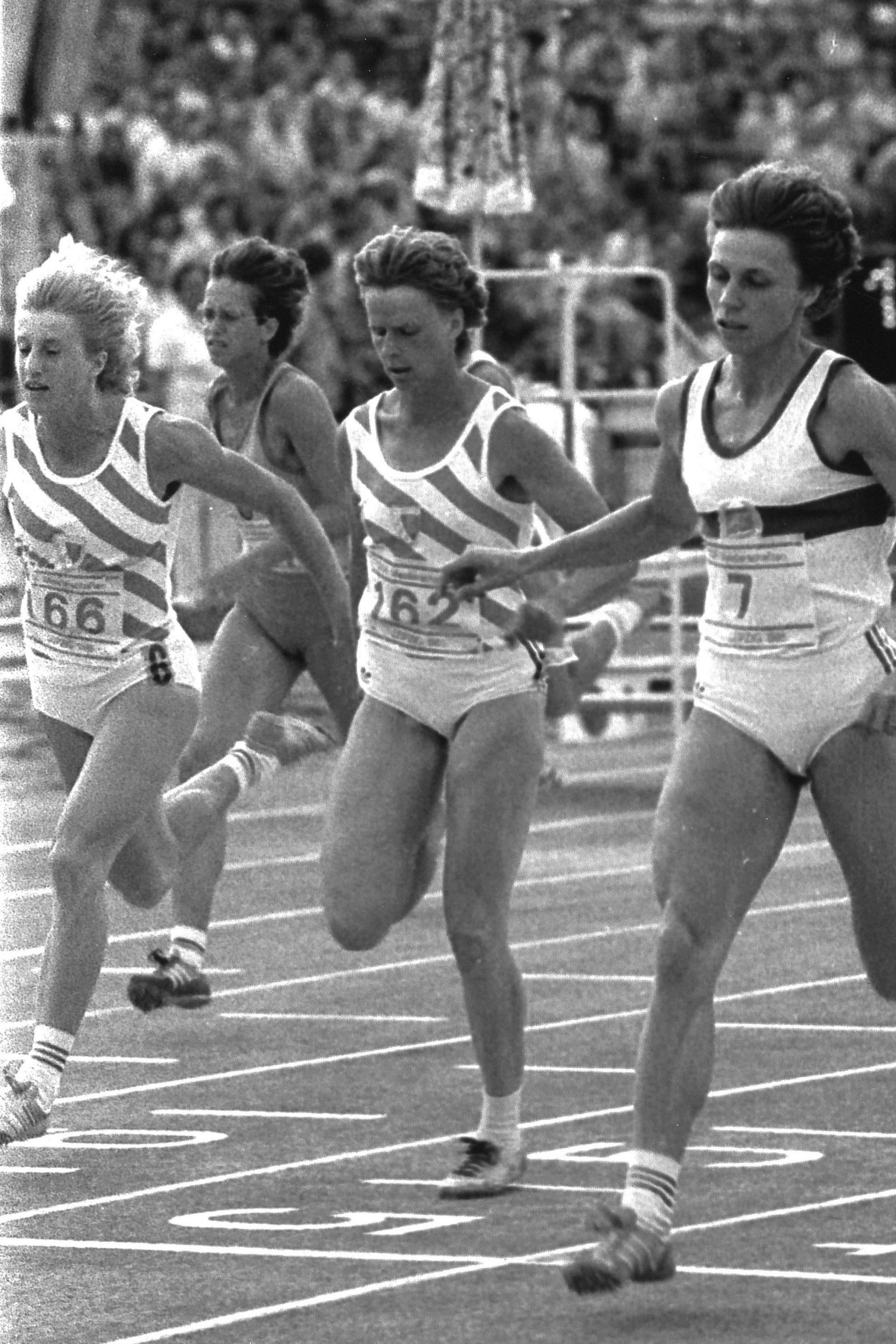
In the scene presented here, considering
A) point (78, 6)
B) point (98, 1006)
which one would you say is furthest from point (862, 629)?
point (78, 6)

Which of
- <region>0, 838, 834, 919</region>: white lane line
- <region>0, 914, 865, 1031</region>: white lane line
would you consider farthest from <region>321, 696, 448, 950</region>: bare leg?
<region>0, 838, 834, 919</region>: white lane line

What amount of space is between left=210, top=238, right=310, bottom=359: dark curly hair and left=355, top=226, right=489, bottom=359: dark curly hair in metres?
2.06

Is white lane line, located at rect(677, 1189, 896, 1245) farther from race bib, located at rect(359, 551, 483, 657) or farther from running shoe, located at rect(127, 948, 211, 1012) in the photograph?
running shoe, located at rect(127, 948, 211, 1012)

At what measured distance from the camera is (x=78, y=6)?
67.3 ft

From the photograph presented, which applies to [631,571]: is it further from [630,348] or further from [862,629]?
[630,348]

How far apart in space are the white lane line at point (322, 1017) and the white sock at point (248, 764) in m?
0.76

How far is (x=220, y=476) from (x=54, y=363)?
490mm

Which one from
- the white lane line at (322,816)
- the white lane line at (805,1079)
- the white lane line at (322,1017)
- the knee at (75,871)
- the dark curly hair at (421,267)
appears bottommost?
the white lane line at (322,816)

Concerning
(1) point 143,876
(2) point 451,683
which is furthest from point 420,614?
(1) point 143,876

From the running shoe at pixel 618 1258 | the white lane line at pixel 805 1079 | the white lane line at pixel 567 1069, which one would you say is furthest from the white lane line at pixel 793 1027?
the running shoe at pixel 618 1258

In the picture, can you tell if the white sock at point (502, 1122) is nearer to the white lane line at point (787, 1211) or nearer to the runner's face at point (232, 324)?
the white lane line at point (787, 1211)

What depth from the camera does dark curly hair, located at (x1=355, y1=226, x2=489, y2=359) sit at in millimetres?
7746

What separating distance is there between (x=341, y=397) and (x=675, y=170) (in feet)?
20.2

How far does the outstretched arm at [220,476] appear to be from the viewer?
8.09 m
